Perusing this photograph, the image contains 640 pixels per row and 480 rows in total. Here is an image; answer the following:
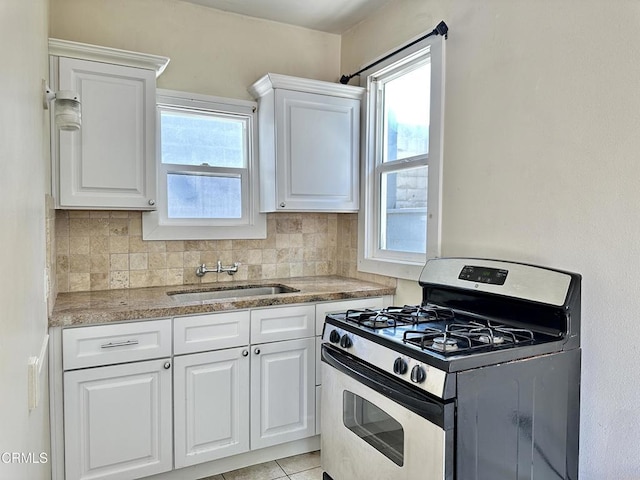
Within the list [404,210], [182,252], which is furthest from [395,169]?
[182,252]

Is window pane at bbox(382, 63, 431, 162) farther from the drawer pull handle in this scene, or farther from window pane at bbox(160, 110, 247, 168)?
the drawer pull handle

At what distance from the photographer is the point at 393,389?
Answer: 1.53m

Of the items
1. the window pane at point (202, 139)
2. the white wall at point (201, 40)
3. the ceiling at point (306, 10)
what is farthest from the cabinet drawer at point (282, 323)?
the ceiling at point (306, 10)

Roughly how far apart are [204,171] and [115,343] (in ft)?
3.82

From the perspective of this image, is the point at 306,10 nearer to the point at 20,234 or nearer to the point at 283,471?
the point at 20,234

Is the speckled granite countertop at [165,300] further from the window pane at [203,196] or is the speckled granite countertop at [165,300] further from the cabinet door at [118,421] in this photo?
the window pane at [203,196]

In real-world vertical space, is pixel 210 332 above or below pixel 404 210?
below

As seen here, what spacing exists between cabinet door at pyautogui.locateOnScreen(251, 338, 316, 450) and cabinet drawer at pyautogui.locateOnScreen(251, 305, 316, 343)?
0.12ft

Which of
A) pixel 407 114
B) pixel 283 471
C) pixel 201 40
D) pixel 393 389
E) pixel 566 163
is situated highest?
pixel 201 40

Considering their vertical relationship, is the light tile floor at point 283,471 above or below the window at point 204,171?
below

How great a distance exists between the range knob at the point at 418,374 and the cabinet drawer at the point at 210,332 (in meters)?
1.02

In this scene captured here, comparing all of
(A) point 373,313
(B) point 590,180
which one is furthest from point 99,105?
(B) point 590,180

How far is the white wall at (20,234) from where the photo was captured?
921 mm

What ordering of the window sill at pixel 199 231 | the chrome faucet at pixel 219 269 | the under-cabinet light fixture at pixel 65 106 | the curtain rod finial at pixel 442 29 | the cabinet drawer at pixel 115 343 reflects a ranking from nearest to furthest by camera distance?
the under-cabinet light fixture at pixel 65 106, the cabinet drawer at pixel 115 343, the curtain rod finial at pixel 442 29, the window sill at pixel 199 231, the chrome faucet at pixel 219 269
